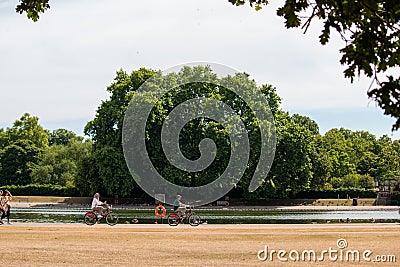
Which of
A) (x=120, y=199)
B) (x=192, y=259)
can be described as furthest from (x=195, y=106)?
(x=192, y=259)

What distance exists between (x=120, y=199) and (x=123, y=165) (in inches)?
183

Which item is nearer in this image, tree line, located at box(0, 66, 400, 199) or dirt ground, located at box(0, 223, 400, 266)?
dirt ground, located at box(0, 223, 400, 266)

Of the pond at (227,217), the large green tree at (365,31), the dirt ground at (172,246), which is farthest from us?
the pond at (227,217)

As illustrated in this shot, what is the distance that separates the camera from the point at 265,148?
2344 inches

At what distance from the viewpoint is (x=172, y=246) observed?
15828 mm

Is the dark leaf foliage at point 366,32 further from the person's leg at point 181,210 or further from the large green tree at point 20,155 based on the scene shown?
the large green tree at point 20,155

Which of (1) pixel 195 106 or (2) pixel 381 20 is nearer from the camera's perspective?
(2) pixel 381 20

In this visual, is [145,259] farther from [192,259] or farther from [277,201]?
[277,201]

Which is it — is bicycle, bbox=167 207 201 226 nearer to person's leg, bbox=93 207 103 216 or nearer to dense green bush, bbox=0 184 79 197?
person's leg, bbox=93 207 103 216

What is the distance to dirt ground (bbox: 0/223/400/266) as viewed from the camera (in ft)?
42.3

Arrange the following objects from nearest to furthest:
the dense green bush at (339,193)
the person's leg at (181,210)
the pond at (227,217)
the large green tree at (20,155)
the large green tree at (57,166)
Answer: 1. the person's leg at (181,210)
2. the pond at (227,217)
3. the dense green bush at (339,193)
4. the large green tree at (57,166)
5. the large green tree at (20,155)

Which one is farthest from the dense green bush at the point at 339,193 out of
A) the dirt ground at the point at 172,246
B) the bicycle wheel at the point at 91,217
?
the dirt ground at the point at 172,246

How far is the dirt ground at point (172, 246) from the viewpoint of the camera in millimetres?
12906

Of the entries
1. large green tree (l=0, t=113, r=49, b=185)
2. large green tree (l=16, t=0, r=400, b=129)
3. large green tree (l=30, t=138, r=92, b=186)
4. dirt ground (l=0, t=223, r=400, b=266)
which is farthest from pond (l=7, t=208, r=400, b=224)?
large green tree (l=0, t=113, r=49, b=185)
